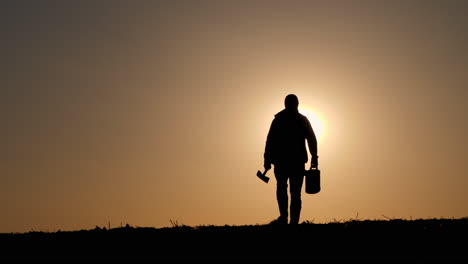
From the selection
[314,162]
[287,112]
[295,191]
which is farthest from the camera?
[314,162]

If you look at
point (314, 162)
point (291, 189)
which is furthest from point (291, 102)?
point (291, 189)

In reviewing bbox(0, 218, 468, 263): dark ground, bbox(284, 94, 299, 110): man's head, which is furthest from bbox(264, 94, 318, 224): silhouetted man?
bbox(0, 218, 468, 263): dark ground

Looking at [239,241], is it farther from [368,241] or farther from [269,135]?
[269,135]

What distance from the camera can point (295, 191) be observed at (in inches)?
563

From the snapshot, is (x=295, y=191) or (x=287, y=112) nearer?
(x=295, y=191)

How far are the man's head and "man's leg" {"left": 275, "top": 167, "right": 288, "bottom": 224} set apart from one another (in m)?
1.17

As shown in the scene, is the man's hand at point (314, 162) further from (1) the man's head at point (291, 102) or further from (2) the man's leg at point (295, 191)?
(1) the man's head at point (291, 102)

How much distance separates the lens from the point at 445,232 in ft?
35.9

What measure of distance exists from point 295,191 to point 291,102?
1632mm

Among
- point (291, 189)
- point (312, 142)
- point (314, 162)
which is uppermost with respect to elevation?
point (312, 142)

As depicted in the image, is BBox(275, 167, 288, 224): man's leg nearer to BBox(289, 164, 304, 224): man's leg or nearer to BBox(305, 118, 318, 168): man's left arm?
BBox(289, 164, 304, 224): man's leg

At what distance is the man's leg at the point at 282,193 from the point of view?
14328 mm

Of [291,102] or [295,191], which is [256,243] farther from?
[291,102]

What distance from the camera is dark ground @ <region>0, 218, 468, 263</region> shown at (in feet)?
29.5
